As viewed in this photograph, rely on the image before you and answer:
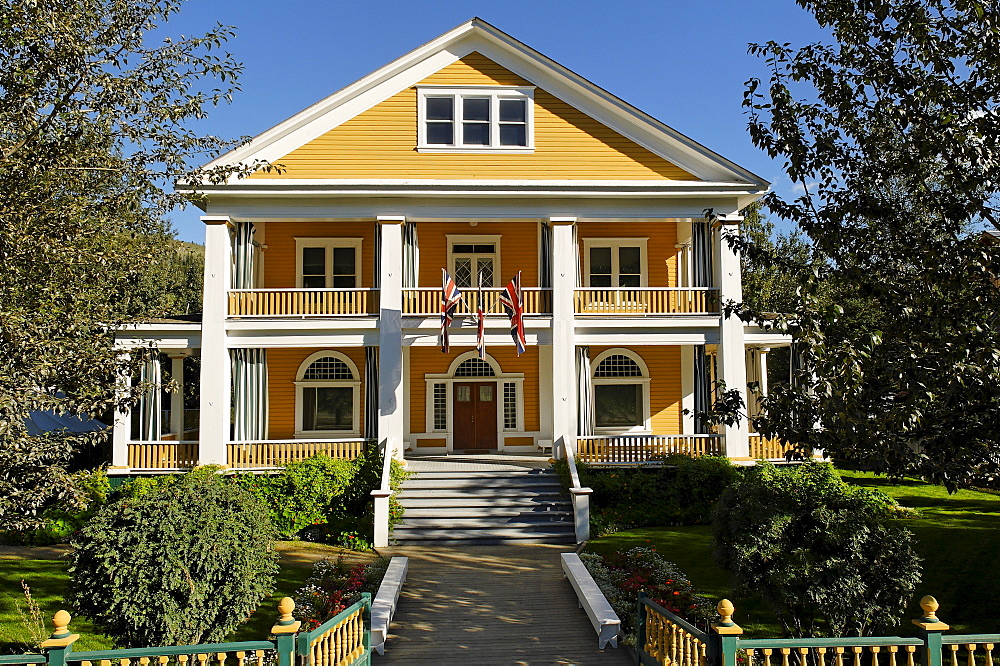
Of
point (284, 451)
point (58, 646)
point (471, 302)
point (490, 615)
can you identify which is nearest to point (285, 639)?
point (58, 646)

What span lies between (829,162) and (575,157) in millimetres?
11699

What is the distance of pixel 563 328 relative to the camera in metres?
19.2

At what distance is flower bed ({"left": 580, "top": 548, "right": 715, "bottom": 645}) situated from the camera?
10148 mm

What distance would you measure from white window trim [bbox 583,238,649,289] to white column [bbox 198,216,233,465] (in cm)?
951

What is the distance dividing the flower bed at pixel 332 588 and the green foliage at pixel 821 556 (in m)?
5.18

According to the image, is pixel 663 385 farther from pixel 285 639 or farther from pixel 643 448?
pixel 285 639

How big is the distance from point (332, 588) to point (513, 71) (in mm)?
13974

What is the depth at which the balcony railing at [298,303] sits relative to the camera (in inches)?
746

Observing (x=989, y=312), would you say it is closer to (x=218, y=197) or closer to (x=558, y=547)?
(x=558, y=547)

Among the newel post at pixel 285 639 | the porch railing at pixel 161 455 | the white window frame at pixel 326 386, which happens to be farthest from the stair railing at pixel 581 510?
the newel post at pixel 285 639

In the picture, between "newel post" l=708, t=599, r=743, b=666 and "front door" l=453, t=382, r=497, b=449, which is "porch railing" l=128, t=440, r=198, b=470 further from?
"newel post" l=708, t=599, r=743, b=666

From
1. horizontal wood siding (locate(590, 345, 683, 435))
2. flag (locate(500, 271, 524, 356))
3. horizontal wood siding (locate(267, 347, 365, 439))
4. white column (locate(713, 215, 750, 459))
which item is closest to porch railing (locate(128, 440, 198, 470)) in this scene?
horizontal wood siding (locate(267, 347, 365, 439))

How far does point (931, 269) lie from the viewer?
7812 millimetres

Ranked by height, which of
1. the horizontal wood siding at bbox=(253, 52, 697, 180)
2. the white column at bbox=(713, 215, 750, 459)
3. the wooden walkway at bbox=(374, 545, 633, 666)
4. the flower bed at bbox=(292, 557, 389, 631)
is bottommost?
the wooden walkway at bbox=(374, 545, 633, 666)
